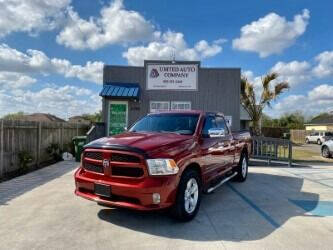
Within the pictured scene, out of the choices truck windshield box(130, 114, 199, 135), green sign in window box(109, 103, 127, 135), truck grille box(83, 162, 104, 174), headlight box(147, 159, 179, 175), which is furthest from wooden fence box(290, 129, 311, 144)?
truck grille box(83, 162, 104, 174)

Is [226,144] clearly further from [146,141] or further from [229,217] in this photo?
[146,141]

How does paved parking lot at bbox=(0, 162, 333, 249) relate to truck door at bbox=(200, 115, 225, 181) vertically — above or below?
below

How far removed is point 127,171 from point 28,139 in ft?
23.0

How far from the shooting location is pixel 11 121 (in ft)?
29.6

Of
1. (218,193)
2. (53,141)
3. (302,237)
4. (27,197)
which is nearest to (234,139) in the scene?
(218,193)

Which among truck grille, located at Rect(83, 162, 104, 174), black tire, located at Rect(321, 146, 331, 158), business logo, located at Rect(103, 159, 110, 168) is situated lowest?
black tire, located at Rect(321, 146, 331, 158)

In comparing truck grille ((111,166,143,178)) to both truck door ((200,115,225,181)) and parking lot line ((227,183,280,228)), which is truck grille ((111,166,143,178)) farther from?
parking lot line ((227,183,280,228))

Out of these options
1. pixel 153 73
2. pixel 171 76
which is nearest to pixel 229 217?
pixel 171 76

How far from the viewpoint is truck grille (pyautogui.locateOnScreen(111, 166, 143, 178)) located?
14.6ft

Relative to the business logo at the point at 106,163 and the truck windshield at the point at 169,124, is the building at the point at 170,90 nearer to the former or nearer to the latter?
the truck windshield at the point at 169,124

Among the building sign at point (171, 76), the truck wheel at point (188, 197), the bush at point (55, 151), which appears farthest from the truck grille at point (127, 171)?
the building sign at point (171, 76)

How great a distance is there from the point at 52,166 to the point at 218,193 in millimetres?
6426

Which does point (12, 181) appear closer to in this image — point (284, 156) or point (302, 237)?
point (302, 237)

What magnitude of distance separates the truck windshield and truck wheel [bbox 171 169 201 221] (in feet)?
3.04
